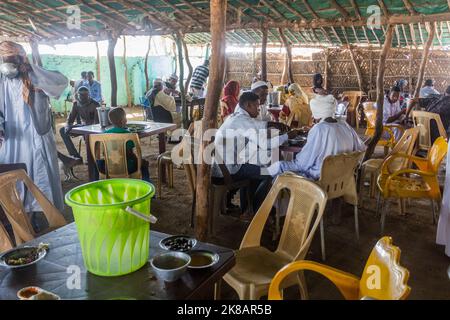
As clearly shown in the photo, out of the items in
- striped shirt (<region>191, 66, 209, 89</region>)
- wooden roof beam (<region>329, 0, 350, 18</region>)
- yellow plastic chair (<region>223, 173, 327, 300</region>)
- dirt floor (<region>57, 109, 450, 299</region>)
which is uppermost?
wooden roof beam (<region>329, 0, 350, 18</region>)

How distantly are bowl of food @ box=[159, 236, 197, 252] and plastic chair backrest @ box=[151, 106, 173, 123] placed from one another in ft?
20.2

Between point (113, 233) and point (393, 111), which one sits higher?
point (393, 111)

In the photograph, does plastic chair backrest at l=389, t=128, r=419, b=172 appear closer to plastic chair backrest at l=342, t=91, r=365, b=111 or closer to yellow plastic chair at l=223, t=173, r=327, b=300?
yellow plastic chair at l=223, t=173, r=327, b=300

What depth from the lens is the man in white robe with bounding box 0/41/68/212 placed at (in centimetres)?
340

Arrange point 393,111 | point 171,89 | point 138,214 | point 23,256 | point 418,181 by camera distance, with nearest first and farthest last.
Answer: point 138,214 < point 23,256 < point 418,181 < point 393,111 < point 171,89

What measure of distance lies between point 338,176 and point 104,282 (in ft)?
8.24

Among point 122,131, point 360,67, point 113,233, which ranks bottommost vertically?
point 113,233

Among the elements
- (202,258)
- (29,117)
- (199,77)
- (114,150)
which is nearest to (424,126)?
(114,150)

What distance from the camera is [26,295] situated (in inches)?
54.9

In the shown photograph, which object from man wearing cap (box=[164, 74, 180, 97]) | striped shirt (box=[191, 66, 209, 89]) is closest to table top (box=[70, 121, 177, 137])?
striped shirt (box=[191, 66, 209, 89])

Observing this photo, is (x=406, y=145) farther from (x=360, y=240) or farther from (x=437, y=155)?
(x=360, y=240)

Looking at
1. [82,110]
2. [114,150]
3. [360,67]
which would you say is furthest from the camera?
[360,67]

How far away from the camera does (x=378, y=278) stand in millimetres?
1583
